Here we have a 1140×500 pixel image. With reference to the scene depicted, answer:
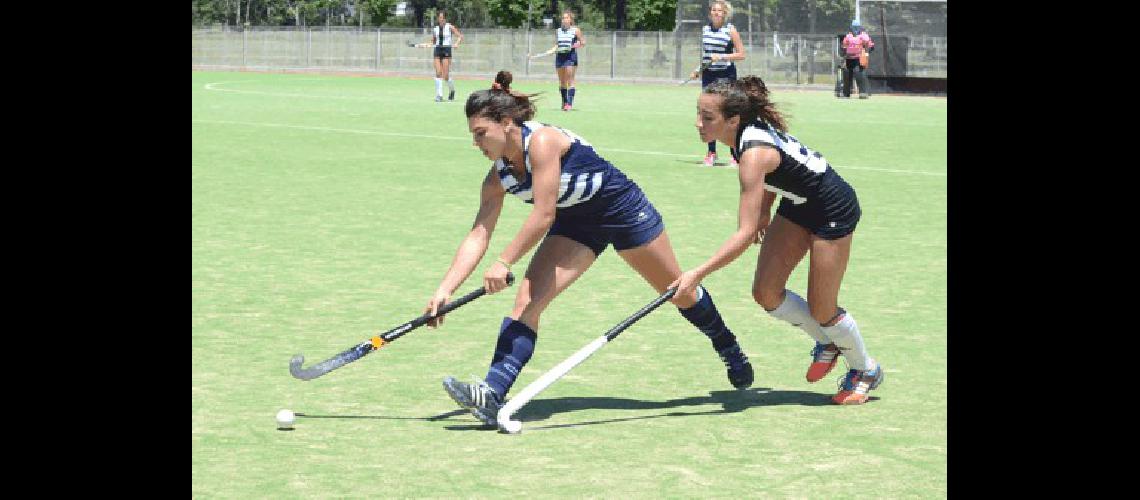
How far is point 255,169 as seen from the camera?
2069 centimetres

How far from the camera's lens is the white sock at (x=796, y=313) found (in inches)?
330

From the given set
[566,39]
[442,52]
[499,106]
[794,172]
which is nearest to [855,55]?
[442,52]

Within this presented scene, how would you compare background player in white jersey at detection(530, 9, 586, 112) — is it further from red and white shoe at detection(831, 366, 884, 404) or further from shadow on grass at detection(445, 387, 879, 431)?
red and white shoe at detection(831, 366, 884, 404)

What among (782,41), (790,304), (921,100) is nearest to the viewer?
(790,304)

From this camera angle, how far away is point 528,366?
920 centimetres

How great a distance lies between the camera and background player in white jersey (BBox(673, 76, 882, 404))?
7770mm

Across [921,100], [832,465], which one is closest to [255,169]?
[832,465]

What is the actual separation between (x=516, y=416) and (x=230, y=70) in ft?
195

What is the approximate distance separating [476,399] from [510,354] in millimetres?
363

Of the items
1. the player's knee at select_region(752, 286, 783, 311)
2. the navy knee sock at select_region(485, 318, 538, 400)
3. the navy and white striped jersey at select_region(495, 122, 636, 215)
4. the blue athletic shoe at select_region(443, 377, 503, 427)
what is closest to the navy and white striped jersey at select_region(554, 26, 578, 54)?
the player's knee at select_region(752, 286, 783, 311)

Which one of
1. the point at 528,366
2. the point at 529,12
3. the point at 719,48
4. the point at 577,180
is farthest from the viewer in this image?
the point at 529,12

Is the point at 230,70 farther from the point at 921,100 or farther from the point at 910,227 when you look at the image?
the point at 910,227

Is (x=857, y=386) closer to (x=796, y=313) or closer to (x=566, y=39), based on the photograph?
(x=796, y=313)

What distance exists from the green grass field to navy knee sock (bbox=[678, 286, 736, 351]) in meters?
0.25
